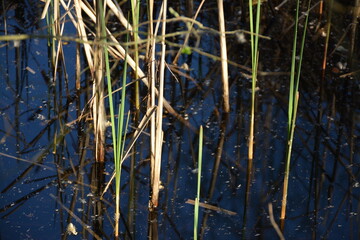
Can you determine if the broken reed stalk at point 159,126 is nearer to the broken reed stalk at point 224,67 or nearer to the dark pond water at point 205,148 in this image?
the dark pond water at point 205,148

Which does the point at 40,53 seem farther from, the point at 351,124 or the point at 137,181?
the point at 351,124

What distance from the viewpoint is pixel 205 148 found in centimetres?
275

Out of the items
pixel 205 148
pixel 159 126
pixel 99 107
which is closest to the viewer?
pixel 159 126

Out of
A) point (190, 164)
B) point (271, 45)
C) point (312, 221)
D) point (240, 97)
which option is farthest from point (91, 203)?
point (271, 45)

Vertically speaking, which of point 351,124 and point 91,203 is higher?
point 351,124

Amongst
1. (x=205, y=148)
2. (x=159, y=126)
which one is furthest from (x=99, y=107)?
(x=205, y=148)

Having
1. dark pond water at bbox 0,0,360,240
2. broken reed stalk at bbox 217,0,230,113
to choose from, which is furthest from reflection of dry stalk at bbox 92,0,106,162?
broken reed stalk at bbox 217,0,230,113

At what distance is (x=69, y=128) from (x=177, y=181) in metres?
0.62

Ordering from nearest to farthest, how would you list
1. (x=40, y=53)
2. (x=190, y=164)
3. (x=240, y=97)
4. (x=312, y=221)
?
(x=312, y=221) → (x=190, y=164) → (x=240, y=97) → (x=40, y=53)

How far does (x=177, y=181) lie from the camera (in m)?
2.50

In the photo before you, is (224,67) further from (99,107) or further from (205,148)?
(99,107)

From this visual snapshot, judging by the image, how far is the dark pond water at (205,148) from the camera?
227cm

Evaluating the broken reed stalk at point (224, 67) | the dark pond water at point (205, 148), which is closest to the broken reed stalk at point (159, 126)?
the dark pond water at point (205, 148)

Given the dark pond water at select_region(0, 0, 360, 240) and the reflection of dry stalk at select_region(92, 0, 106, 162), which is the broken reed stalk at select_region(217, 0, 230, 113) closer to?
the dark pond water at select_region(0, 0, 360, 240)
